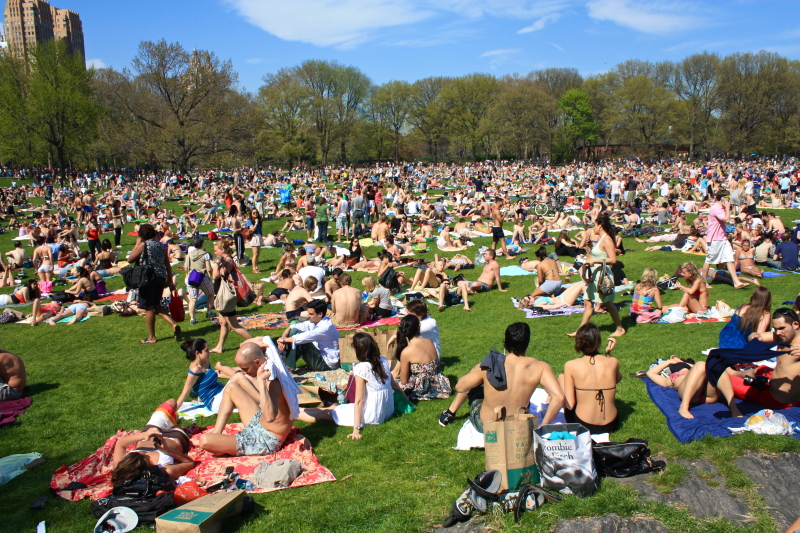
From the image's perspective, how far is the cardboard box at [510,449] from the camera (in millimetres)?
4152

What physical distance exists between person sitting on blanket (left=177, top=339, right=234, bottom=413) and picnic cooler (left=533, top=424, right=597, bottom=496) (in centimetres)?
381

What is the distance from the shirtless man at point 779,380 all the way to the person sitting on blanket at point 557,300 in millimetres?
5004

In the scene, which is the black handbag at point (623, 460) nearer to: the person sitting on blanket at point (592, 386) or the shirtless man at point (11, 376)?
the person sitting on blanket at point (592, 386)

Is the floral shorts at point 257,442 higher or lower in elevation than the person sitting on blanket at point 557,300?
lower

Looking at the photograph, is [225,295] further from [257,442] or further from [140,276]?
[257,442]

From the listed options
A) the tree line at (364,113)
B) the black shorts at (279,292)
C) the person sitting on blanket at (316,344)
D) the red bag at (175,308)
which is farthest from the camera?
the tree line at (364,113)

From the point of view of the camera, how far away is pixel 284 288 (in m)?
12.4

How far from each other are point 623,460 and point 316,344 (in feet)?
14.8

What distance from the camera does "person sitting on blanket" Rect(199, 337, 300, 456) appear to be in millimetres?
5270

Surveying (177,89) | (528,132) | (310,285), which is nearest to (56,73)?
(177,89)

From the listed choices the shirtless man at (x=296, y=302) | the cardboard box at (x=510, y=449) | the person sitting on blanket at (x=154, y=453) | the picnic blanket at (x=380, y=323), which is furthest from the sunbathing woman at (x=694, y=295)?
the person sitting on blanket at (x=154, y=453)

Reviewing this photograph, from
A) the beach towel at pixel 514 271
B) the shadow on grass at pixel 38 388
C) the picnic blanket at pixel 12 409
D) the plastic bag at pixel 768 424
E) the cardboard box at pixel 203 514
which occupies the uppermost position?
the beach towel at pixel 514 271

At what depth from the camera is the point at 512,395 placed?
4875 millimetres

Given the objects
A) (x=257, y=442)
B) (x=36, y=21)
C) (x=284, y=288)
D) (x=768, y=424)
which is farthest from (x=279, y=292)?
(x=36, y=21)
